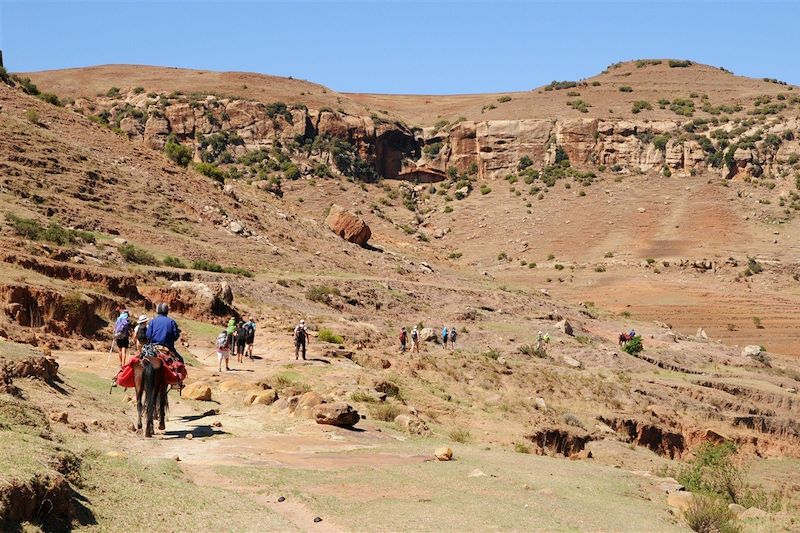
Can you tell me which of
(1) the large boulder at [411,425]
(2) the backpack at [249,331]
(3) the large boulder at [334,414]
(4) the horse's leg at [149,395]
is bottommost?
(1) the large boulder at [411,425]

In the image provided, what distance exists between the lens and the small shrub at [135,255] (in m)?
31.5

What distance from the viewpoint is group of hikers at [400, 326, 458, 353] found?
2845cm

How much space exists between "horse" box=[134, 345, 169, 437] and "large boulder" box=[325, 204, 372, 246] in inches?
1526

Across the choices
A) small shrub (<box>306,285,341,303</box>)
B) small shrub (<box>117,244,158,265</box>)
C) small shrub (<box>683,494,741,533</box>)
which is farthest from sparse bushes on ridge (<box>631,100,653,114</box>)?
small shrub (<box>683,494,741,533</box>)

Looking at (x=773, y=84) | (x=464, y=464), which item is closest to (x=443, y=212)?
(x=773, y=84)

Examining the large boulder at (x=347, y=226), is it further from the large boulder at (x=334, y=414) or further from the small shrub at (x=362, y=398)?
the large boulder at (x=334, y=414)

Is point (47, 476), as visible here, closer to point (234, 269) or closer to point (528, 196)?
point (234, 269)

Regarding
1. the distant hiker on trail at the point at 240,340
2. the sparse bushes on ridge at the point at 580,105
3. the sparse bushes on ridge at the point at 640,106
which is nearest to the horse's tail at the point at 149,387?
the distant hiker on trail at the point at 240,340

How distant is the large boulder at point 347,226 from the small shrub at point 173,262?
16299mm

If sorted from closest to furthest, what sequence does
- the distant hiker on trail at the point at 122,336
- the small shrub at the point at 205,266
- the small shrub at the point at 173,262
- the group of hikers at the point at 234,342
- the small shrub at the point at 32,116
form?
1. the distant hiker on trail at the point at 122,336
2. the group of hikers at the point at 234,342
3. the small shrub at the point at 173,262
4. the small shrub at the point at 205,266
5. the small shrub at the point at 32,116

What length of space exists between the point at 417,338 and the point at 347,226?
21851 millimetres

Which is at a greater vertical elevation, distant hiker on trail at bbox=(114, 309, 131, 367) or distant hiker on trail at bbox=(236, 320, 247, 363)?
distant hiker on trail at bbox=(114, 309, 131, 367)

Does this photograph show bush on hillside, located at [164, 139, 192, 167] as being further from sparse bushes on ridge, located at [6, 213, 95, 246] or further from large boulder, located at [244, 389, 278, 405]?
large boulder, located at [244, 389, 278, 405]

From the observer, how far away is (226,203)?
4519 centimetres
